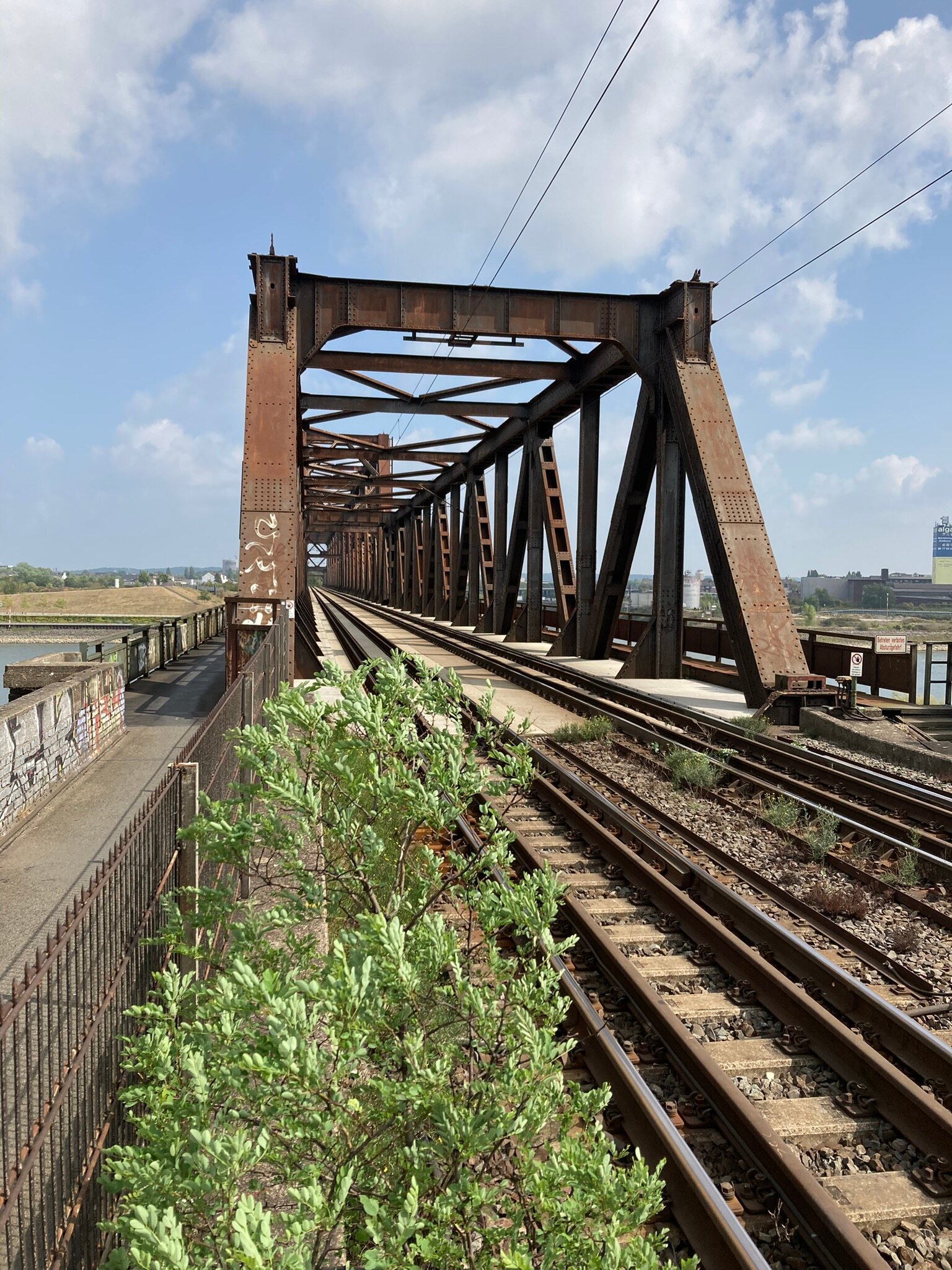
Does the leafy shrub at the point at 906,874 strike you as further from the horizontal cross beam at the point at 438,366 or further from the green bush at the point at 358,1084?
the horizontal cross beam at the point at 438,366

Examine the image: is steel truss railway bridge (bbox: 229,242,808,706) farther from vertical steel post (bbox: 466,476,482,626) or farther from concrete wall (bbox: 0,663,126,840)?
vertical steel post (bbox: 466,476,482,626)

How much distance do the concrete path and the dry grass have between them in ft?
139

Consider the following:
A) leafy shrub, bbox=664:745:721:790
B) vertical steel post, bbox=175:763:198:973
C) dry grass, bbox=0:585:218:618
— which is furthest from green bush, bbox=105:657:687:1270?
dry grass, bbox=0:585:218:618

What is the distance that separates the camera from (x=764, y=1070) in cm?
410

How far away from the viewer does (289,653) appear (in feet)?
46.0

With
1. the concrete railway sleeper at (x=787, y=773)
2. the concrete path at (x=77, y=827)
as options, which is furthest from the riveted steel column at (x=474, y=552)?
the concrete path at (x=77, y=827)

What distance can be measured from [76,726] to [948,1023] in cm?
963

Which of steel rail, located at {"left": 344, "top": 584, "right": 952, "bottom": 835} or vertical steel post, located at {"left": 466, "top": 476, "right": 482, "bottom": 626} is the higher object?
vertical steel post, located at {"left": 466, "top": 476, "right": 482, "bottom": 626}

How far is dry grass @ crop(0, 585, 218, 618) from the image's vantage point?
192ft

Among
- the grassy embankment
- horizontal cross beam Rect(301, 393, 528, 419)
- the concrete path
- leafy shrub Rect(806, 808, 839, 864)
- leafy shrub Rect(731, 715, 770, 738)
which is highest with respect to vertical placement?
horizontal cross beam Rect(301, 393, 528, 419)

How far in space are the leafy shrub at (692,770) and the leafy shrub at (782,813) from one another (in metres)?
0.96

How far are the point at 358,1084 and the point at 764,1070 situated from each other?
1914 mm

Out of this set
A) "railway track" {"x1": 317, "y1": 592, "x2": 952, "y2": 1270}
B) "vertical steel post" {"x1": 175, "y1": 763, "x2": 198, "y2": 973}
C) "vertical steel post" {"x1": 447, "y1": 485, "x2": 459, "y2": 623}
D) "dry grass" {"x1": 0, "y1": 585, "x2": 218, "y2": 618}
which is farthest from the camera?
"dry grass" {"x1": 0, "y1": 585, "x2": 218, "y2": 618}

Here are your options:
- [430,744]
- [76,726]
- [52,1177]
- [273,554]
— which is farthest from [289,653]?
[52,1177]
